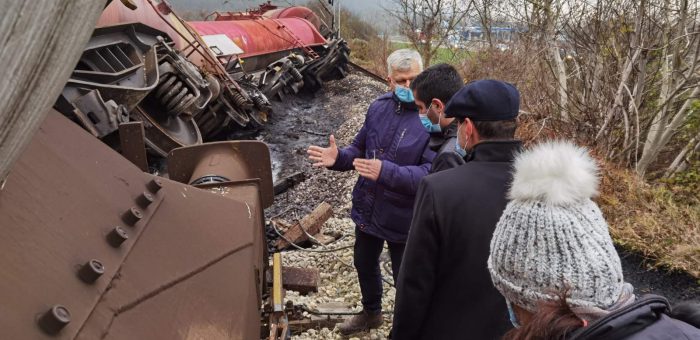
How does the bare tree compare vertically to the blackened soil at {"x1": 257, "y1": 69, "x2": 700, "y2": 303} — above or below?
above

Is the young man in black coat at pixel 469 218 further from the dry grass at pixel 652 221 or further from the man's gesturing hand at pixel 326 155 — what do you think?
the dry grass at pixel 652 221

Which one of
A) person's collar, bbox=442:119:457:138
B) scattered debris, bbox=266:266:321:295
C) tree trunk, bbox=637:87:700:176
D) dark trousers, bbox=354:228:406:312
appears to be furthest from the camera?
tree trunk, bbox=637:87:700:176

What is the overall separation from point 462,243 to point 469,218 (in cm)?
10

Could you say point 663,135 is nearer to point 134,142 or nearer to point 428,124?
point 428,124

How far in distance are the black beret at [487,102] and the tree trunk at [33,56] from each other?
1466mm

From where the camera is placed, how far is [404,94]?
9.38 feet

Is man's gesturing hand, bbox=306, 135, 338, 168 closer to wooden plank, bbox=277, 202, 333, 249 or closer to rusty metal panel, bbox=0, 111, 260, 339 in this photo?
rusty metal panel, bbox=0, 111, 260, 339

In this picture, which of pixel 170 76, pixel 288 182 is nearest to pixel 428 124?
pixel 170 76

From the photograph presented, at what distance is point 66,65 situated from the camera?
53cm

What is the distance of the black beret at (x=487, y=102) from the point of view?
181cm

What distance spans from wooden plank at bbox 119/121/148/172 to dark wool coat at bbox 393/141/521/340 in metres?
1.32

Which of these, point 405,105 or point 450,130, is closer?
point 450,130

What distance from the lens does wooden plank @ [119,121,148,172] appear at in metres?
2.35

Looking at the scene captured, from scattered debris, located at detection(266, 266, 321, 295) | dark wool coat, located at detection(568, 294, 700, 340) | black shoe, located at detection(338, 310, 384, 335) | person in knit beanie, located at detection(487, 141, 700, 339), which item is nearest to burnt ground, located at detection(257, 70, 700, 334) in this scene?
scattered debris, located at detection(266, 266, 321, 295)
